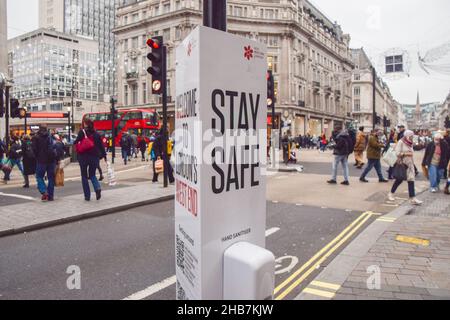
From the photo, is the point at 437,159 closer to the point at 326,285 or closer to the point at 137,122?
the point at 326,285

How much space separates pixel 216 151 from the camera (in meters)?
1.88

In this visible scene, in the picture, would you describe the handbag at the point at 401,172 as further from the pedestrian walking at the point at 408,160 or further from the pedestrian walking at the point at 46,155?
the pedestrian walking at the point at 46,155

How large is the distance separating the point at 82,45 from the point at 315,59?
2540 inches

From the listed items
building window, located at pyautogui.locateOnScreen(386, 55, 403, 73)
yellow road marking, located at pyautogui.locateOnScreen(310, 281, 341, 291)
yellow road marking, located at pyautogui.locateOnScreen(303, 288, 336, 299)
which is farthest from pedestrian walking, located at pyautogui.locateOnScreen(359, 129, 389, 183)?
yellow road marking, located at pyautogui.locateOnScreen(303, 288, 336, 299)

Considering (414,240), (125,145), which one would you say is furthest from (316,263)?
(125,145)

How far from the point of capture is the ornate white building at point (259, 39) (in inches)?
1932

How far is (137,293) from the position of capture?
11.5 ft

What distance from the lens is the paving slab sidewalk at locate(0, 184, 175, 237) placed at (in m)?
6.08

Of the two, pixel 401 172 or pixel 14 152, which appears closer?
pixel 401 172

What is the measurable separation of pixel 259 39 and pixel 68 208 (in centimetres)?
4731

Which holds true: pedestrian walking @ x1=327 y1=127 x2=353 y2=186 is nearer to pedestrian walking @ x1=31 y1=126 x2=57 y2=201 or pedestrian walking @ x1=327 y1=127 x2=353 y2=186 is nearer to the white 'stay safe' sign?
pedestrian walking @ x1=31 y1=126 x2=57 y2=201

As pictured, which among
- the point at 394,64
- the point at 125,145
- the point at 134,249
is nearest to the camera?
the point at 134,249

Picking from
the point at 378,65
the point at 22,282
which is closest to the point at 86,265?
the point at 22,282
